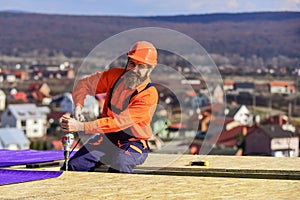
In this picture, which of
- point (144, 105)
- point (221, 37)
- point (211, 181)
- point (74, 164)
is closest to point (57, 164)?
point (74, 164)

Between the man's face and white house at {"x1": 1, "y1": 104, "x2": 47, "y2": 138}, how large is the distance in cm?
8172

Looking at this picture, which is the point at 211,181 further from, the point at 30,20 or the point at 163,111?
the point at 30,20

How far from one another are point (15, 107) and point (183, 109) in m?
87.6

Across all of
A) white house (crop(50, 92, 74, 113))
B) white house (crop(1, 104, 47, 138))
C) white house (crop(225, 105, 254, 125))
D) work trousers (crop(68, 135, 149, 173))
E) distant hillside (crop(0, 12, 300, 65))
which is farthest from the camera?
distant hillside (crop(0, 12, 300, 65))

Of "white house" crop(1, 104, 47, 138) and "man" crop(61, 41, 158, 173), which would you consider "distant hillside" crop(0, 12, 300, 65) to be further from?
"man" crop(61, 41, 158, 173)

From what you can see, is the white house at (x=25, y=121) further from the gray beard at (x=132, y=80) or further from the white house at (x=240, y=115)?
the gray beard at (x=132, y=80)

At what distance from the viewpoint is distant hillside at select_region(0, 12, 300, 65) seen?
120062 mm

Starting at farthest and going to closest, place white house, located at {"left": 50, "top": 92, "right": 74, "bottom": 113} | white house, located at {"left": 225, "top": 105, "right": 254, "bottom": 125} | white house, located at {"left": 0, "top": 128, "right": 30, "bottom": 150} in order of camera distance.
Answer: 1. white house, located at {"left": 50, "top": 92, "right": 74, "bottom": 113}
2. white house, located at {"left": 225, "top": 105, "right": 254, "bottom": 125}
3. white house, located at {"left": 0, "top": 128, "right": 30, "bottom": 150}

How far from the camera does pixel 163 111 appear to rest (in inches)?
355

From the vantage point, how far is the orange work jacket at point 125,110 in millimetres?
7793

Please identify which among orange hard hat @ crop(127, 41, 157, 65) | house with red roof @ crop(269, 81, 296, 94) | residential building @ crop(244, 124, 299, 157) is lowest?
residential building @ crop(244, 124, 299, 157)

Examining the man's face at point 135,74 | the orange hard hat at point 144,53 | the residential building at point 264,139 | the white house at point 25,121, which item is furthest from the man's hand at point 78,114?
the white house at point 25,121

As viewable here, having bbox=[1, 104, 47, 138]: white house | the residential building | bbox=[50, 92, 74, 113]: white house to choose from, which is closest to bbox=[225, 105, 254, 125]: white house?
bbox=[50, 92, 74, 113]: white house

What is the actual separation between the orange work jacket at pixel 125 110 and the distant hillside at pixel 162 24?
102m
